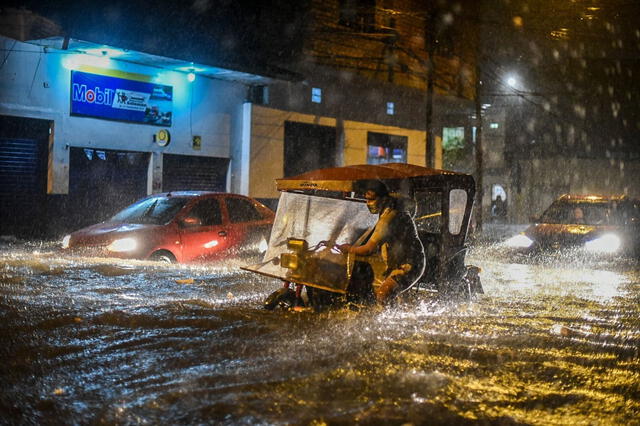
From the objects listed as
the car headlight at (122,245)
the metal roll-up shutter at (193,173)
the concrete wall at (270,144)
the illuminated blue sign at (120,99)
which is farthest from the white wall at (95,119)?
the car headlight at (122,245)

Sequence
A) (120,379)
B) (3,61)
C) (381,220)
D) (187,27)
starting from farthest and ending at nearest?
(187,27), (3,61), (381,220), (120,379)

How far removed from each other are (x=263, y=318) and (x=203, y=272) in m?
3.57

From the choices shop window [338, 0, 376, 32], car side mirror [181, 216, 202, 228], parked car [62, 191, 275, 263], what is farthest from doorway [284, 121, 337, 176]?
car side mirror [181, 216, 202, 228]

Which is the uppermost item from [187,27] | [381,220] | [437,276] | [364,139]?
[187,27]

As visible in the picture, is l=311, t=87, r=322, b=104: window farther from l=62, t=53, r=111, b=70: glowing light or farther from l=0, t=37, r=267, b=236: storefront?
l=62, t=53, r=111, b=70: glowing light

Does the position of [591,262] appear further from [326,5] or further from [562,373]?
[326,5]

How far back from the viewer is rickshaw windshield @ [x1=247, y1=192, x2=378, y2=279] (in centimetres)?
824

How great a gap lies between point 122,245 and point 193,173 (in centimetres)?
1121

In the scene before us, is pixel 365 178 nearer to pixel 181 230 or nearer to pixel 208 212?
pixel 181 230

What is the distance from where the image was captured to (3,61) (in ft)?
54.0

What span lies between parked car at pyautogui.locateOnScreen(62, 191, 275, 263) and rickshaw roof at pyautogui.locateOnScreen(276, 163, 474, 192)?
3.54 metres

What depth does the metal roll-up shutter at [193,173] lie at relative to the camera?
21156 millimetres

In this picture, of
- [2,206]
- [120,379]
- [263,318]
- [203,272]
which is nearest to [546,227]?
[203,272]

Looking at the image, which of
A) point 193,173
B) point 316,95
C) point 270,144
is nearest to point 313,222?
point 193,173
